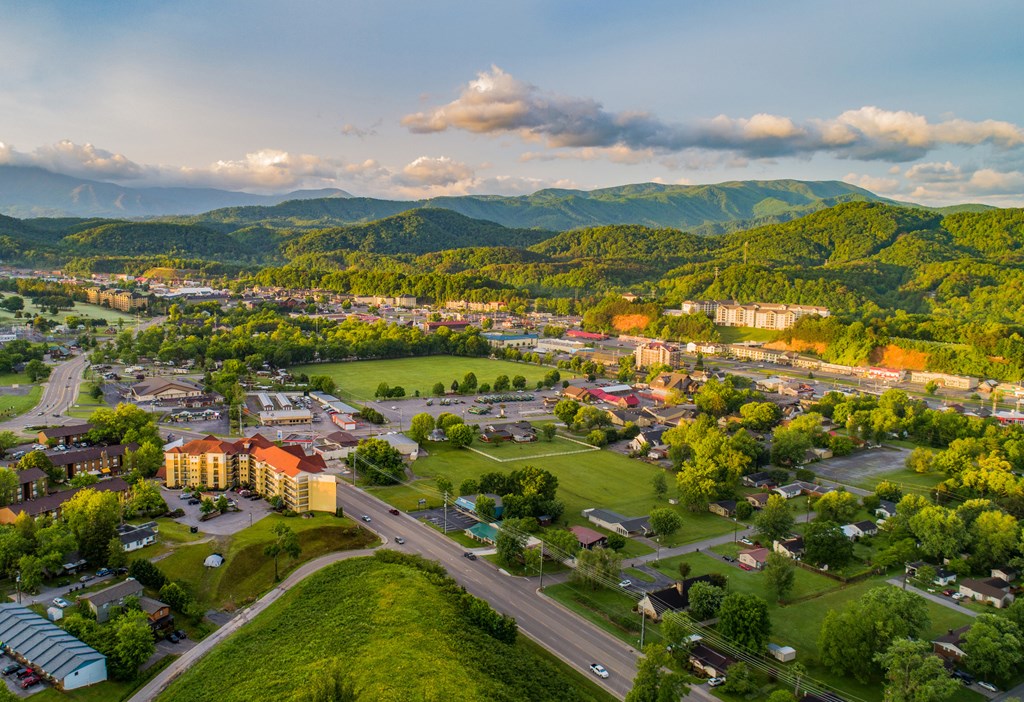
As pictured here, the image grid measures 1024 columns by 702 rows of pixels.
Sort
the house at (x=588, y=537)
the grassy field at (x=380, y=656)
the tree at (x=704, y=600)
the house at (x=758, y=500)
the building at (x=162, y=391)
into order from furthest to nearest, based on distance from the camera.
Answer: the building at (x=162, y=391), the house at (x=758, y=500), the house at (x=588, y=537), the tree at (x=704, y=600), the grassy field at (x=380, y=656)

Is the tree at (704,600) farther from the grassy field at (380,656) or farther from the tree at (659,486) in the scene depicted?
the tree at (659,486)

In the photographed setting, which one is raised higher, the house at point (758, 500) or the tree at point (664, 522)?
the tree at point (664, 522)

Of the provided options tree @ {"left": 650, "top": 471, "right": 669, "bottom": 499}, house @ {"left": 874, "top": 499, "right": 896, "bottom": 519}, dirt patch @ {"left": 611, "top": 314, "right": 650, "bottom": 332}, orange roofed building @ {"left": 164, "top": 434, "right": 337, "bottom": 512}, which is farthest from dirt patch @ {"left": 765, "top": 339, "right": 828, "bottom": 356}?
orange roofed building @ {"left": 164, "top": 434, "right": 337, "bottom": 512}

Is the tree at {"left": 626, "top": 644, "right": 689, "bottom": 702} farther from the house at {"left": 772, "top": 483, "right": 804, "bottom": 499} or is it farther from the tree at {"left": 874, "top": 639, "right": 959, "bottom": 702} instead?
the house at {"left": 772, "top": 483, "right": 804, "bottom": 499}

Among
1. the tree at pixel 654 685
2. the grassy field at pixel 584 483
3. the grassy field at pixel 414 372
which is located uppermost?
the tree at pixel 654 685

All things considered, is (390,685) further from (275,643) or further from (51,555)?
(51,555)

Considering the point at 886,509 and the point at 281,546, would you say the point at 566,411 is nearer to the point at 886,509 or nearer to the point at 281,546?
the point at 886,509

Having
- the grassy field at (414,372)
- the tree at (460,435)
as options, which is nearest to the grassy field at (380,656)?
the tree at (460,435)

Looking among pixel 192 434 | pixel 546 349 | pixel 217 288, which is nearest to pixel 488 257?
pixel 217 288
